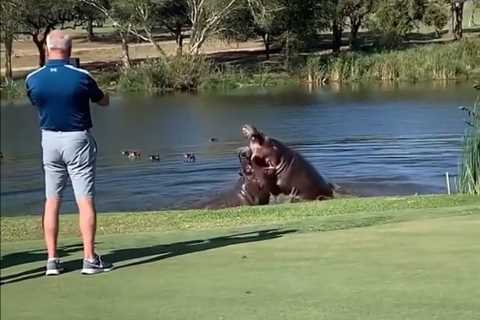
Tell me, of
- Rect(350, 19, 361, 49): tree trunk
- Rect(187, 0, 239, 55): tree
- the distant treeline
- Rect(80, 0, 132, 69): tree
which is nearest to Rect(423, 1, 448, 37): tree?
the distant treeline

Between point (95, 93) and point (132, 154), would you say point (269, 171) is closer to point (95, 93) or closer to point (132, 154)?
point (132, 154)

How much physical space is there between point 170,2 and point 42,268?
52.9 m

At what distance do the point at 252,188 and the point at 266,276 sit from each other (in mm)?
11767

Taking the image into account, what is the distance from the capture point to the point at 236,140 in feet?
92.9

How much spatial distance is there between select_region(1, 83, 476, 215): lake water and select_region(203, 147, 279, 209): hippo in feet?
2.66

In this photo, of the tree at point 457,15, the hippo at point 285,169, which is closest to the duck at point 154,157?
the hippo at point 285,169

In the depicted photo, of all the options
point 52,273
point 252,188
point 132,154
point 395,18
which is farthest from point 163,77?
point 52,273

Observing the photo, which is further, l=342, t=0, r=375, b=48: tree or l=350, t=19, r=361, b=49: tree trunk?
l=342, t=0, r=375, b=48: tree

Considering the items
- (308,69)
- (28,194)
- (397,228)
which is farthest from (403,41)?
(397,228)

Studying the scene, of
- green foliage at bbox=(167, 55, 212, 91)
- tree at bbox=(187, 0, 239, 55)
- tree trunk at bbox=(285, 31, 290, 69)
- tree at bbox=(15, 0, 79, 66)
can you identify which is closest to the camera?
green foliage at bbox=(167, 55, 212, 91)

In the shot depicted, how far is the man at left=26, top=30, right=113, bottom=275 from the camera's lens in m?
6.23

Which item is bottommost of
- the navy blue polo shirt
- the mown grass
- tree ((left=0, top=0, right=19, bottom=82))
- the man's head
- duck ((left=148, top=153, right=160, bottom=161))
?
duck ((left=148, top=153, right=160, bottom=161))

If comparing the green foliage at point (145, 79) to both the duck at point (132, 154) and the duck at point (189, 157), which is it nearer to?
the duck at point (132, 154)

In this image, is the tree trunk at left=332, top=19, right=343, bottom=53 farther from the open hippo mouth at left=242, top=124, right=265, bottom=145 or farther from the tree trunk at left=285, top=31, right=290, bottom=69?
the open hippo mouth at left=242, top=124, right=265, bottom=145
